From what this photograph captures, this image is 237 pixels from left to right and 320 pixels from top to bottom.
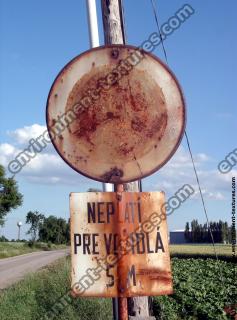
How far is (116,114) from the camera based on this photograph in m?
2.11

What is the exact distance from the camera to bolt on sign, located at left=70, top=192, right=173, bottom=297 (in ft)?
6.70

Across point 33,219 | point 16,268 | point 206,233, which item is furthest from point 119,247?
point 33,219

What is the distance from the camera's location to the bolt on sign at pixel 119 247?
2041 millimetres

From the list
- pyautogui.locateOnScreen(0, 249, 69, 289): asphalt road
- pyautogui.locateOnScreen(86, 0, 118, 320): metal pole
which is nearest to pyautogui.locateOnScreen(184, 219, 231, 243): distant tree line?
pyautogui.locateOnScreen(0, 249, 69, 289): asphalt road

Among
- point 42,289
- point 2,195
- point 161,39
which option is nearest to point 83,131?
point 161,39

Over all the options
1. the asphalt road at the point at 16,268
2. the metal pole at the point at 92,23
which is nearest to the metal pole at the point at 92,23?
the metal pole at the point at 92,23

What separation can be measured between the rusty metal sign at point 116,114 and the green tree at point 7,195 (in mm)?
49010

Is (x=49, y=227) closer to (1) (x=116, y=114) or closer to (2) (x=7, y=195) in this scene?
(2) (x=7, y=195)

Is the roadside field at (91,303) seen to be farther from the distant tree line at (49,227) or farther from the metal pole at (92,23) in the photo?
the distant tree line at (49,227)

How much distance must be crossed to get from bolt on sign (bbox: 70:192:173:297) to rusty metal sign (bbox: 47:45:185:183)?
12 cm

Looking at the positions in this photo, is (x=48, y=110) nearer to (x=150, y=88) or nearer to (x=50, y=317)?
(x=150, y=88)

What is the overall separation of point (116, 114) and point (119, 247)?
554 millimetres

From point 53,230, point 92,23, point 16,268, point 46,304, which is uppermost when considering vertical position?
point 53,230

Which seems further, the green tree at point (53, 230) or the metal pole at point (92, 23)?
the green tree at point (53, 230)
